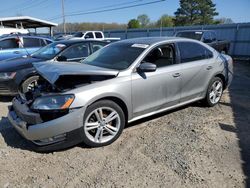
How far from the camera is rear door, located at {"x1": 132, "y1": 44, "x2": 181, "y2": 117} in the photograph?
3986 millimetres

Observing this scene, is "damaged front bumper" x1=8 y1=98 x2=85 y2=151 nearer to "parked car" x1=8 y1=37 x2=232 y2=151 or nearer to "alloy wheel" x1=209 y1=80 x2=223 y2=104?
"parked car" x1=8 y1=37 x2=232 y2=151

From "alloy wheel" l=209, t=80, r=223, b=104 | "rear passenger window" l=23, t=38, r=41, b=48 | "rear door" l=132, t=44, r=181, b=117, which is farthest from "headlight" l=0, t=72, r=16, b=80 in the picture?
"alloy wheel" l=209, t=80, r=223, b=104

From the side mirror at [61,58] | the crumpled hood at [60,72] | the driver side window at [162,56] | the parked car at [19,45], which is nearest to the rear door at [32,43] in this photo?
the parked car at [19,45]

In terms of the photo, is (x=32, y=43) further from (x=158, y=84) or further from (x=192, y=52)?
(x=158, y=84)

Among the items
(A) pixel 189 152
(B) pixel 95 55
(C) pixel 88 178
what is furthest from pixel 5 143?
(A) pixel 189 152

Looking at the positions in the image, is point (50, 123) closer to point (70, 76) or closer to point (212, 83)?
point (70, 76)

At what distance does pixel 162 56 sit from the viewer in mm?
4496

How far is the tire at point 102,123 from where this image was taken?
3.53 m

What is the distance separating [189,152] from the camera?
11.6 feet

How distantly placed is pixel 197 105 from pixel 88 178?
3.42 meters

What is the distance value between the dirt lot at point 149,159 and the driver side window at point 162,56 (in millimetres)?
1108

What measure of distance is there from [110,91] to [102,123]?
0.50 metres

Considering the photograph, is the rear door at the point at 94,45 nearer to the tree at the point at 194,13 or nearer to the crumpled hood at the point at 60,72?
the crumpled hood at the point at 60,72

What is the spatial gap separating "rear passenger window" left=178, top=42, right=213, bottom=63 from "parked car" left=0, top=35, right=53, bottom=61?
255 inches
